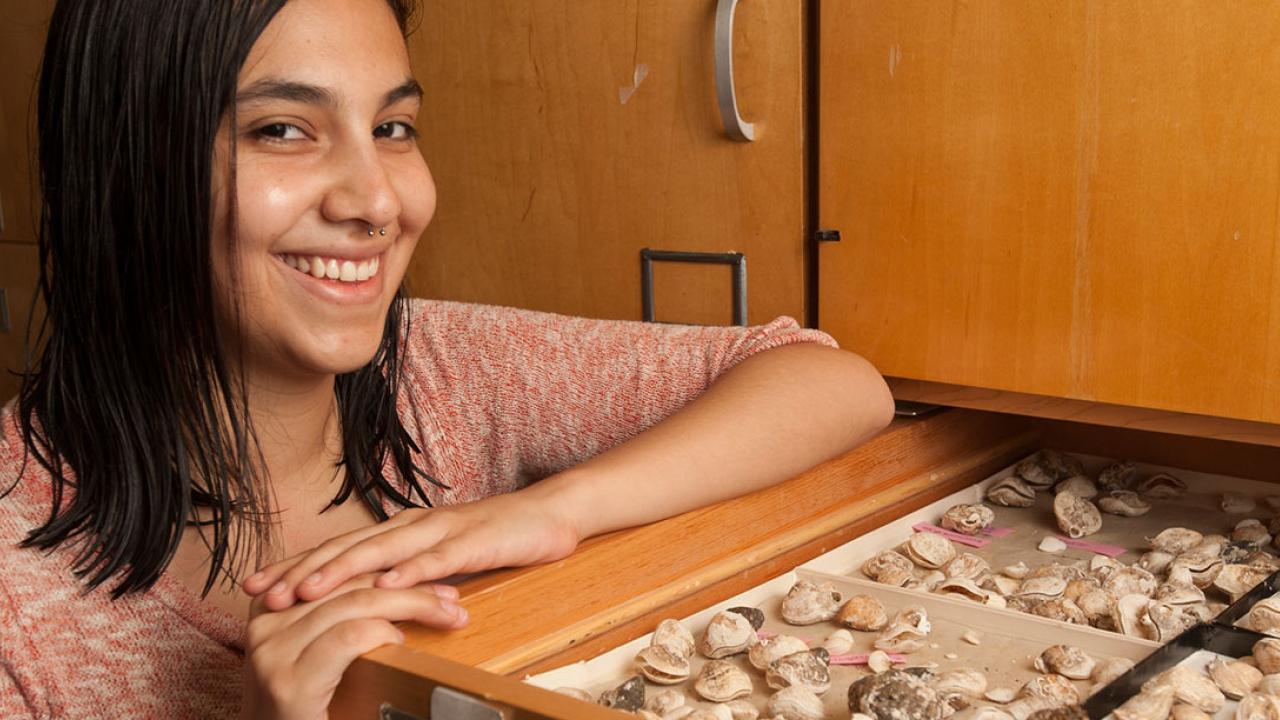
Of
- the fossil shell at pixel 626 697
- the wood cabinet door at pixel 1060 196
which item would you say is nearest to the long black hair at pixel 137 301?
the fossil shell at pixel 626 697

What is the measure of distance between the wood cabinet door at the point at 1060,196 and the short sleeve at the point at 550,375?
4.6 inches

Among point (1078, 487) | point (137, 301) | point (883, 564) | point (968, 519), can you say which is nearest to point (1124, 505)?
point (1078, 487)

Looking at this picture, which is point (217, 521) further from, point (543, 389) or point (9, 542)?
point (543, 389)

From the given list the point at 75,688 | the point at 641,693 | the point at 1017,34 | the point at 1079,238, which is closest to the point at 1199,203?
the point at 1079,238

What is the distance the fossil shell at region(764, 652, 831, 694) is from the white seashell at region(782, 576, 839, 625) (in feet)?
0.34

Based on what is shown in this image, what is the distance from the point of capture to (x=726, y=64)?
1192 mm

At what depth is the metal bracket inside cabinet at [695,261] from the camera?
129 cm

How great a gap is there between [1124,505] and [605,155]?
640mm

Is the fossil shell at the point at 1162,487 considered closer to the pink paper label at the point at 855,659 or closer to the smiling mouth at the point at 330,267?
the pink paper label at the point at 855,659

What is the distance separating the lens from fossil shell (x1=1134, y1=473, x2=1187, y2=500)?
124 cm

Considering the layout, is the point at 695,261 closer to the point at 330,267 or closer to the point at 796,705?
the point at 330,267

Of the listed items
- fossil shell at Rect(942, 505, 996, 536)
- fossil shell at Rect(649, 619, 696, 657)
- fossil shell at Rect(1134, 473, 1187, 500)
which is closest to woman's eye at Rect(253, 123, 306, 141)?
fossil shell at Rect(649, 619, 696, 657)

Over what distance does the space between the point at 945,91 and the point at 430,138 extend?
2.18ft

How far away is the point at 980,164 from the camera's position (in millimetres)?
1095
